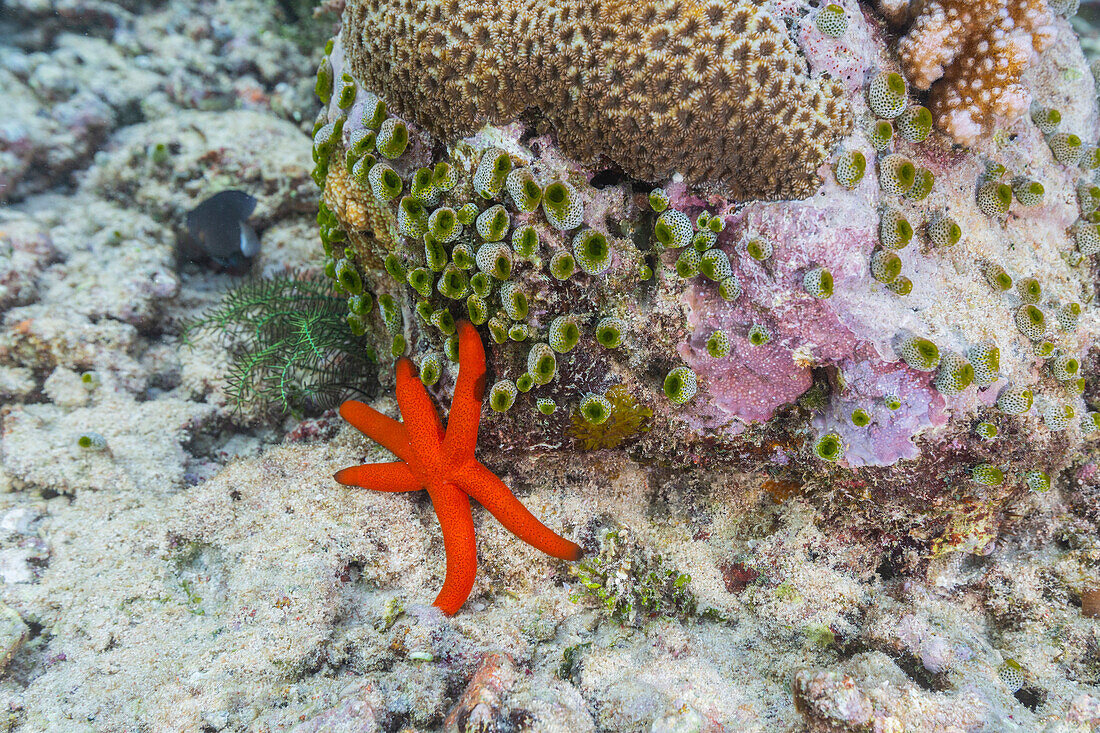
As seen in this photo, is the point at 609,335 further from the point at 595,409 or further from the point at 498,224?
the point at 498,224

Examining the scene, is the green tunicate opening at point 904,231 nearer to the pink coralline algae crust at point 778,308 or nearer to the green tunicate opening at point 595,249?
the pink coralline algae crust at point 778,308

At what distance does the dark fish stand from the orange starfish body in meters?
2.90

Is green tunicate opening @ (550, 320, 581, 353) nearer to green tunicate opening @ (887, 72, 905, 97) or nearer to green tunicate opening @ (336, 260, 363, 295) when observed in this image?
green tunicate opening @ (336, 260, 363, 295)

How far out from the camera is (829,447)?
259cm

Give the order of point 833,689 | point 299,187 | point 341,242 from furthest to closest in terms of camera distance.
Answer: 1. point 299,187
2. point 341,242
3. point 833,689

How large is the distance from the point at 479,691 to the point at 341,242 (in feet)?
9.08

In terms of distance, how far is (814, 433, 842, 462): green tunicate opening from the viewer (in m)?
2.58

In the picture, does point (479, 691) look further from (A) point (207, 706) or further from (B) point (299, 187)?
(B) point (299, 187)

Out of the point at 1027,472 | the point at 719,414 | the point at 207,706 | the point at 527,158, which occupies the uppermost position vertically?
the point at 527,158

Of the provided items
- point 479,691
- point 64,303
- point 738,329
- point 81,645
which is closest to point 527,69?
point 738,329

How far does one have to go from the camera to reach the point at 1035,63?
3.27m

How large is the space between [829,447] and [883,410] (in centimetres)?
30

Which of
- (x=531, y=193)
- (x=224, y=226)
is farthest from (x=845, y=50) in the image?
(x=224, y=226)

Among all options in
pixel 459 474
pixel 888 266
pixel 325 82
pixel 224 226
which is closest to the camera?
pixel 888 266
